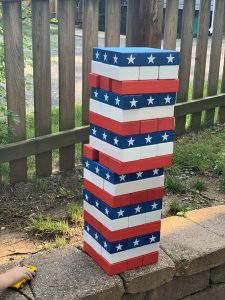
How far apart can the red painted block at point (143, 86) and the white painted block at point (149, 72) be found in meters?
0.02

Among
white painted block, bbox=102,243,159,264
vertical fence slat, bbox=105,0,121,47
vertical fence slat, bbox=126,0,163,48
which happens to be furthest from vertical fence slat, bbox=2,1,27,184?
white painted block, bbox=102,243,159,264

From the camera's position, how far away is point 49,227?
275cm

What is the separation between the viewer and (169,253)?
7.84ft

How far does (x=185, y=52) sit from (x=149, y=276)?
251 cm

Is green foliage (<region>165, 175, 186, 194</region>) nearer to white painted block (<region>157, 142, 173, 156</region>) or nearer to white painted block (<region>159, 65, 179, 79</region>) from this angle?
white painted block (<region>157, 142, 173, 156</region>)

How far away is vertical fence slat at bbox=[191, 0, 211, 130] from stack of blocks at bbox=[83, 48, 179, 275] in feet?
8.07

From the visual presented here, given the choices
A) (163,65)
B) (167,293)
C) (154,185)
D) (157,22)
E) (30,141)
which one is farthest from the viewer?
(157,22)

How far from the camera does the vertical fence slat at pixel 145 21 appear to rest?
11.7 ft

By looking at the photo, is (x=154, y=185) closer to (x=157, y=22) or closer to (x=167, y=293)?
(x=167, y=293)

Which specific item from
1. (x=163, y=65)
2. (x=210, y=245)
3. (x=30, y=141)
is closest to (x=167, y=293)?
(x=210, y=245)

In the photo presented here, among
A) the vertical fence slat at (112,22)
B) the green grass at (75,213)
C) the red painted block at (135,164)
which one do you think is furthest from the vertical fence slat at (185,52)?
the red painted block at (135,164)

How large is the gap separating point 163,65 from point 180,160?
1948 millimetres

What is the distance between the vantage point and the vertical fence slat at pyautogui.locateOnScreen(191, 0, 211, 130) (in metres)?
4.27

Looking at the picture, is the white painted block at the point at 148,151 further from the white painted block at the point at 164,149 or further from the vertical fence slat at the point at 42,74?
the vertical fence slat at the point at 42,74
